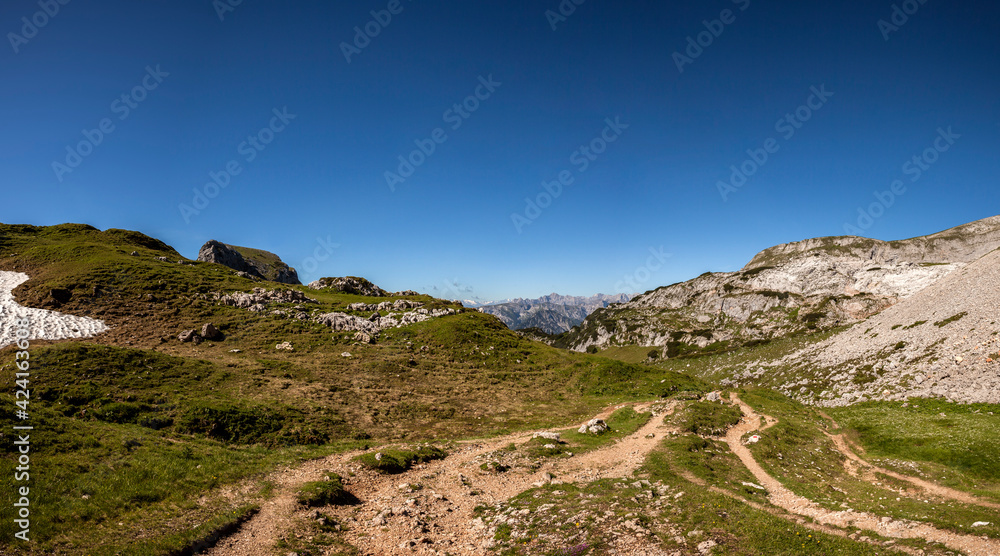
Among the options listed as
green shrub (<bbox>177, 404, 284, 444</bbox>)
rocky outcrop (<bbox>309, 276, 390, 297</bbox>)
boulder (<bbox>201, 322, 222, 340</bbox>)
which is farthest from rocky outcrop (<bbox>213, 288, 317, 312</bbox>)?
green shrub (<bbox>177, 404, 284, 444</bbox>)

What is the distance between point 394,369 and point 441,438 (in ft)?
67.0

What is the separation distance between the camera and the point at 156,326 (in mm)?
54281

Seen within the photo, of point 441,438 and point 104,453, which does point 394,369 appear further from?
point 104,453

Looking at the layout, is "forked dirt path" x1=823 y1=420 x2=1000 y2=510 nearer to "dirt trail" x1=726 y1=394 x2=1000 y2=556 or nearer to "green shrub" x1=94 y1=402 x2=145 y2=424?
"dirt trail" x1=726 y1=394 x2=1000 y2=556

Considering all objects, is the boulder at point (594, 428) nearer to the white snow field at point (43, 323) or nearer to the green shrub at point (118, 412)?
the green shrub at point (118, 412)

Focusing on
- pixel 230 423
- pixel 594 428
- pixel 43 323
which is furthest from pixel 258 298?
pixel 594 428

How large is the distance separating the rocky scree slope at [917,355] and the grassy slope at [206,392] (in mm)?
22108

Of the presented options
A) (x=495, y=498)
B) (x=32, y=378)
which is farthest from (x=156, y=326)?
(x=495, y=498)

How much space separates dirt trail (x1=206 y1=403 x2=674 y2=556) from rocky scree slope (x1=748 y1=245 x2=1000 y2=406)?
3745 cm

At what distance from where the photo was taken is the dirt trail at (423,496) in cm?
1719

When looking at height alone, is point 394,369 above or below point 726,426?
above

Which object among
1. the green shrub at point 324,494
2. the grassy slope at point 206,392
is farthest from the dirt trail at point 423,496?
the grassy slope at point 206,392

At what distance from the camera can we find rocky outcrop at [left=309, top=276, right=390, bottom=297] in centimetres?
10881

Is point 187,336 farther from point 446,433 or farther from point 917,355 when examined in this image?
point 917,355
